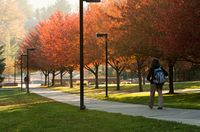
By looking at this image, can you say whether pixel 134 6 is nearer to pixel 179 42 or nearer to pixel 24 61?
pixel 179 42

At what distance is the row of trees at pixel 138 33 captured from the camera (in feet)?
74.5

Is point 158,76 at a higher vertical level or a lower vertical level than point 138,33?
lower

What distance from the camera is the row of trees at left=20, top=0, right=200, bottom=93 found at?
22719 mm

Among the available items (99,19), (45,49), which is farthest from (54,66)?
(99,19)

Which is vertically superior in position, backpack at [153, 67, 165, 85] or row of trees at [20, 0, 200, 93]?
row of trees at [20, 0, 200, 93]

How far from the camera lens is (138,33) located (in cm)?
3052

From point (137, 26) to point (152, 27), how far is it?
5.24ft

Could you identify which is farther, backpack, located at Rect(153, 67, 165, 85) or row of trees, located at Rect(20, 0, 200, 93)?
row of trees, located at Rect(20, 0, 200, 93)

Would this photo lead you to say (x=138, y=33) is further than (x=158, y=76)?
Yes

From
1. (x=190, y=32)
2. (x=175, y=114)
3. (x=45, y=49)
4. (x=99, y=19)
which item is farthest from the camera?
(x=45, y=49)

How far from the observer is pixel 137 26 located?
30562 millimetres

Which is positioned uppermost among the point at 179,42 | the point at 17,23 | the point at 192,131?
the point at 17,23

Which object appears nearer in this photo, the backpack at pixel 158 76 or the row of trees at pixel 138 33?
the backpack at pixel 158 76

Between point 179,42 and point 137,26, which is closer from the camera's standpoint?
point 179,42
